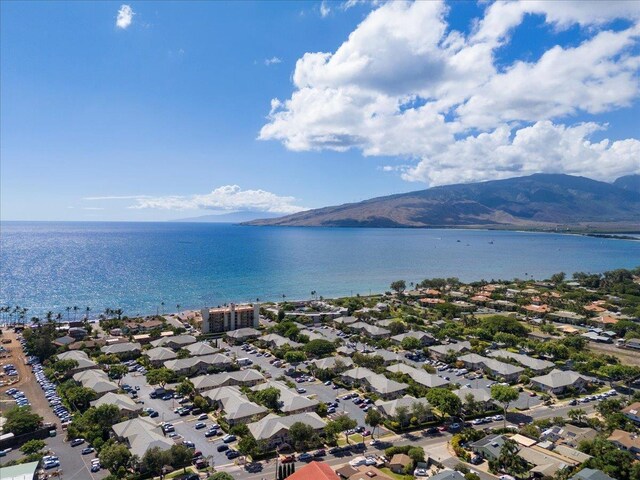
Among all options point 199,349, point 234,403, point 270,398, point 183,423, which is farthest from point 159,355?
point 270,398

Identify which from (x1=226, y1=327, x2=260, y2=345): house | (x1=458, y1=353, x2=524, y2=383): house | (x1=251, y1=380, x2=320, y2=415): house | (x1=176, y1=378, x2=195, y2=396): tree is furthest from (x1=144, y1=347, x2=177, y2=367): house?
(x1=458, y1=353, x2=524, y2=383): house

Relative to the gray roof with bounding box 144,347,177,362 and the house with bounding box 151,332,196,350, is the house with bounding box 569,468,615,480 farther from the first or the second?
the house with bounding box 151,332,196,350

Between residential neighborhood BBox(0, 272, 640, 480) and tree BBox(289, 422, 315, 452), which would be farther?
tree BBox(289, 422, 315, 452)

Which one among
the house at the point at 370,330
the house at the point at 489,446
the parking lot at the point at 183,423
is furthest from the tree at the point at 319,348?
the house at the point at 489,446

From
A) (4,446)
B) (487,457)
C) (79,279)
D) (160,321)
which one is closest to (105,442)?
(4,446)

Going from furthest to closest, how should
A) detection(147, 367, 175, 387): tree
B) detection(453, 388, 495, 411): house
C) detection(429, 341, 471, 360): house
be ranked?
1. detection(429, 341, 471, 360): house
2. detection(147, 367, 175, 387): tree
3. detection(453, 388, 495, 411): house

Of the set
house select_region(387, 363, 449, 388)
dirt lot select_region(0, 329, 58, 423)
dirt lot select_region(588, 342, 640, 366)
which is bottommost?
dirt lot select_region(588, 342, 640, 366)
